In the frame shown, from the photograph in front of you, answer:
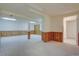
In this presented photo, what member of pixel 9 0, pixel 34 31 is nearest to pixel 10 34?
pixel 34 31

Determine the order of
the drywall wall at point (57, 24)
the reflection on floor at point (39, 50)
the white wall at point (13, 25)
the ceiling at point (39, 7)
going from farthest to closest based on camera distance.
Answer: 1. the white wall at point (13, 25)
2. the drywall wall at point (57, 24)
3. the reflection on floor at point (39, 50)
4. the ceiling at point (39, 7)

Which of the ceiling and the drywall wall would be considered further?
the drywall wall

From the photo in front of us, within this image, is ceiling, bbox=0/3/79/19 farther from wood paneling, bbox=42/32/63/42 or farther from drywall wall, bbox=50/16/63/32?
wood paneling, bbox=42/32/63/42

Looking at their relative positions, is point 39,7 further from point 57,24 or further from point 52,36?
point 52,36

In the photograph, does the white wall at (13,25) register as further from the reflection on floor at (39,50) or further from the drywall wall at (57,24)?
the drywall wall at (57,24)

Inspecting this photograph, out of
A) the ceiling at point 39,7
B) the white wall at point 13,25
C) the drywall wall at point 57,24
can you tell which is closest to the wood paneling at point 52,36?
the drywall wall at point 57,24

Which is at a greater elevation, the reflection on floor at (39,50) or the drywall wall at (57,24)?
the drywall wall at (57,24)

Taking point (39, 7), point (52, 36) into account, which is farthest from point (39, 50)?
point (52, 36)

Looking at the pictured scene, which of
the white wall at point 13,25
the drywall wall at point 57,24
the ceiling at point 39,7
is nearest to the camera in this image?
the ceiling at point 39,7

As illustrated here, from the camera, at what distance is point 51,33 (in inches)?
280

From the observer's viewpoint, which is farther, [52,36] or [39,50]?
[52,36]

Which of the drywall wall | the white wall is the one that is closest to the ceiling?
the drywall wall

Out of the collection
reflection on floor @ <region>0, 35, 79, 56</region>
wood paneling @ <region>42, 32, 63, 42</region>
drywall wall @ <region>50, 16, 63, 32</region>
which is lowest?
reflection on floor @ <region>0, 35, 79, 56</region>

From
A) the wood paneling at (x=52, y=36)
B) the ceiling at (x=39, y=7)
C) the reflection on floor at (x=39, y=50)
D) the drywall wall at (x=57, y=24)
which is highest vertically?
the ceiling at (x=39, y=7)
